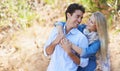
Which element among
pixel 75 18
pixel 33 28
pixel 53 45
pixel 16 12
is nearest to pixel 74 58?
pixel 53 45

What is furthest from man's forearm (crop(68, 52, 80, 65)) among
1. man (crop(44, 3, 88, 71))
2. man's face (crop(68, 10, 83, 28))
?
man's face (crop(68, 10, 83, 28))

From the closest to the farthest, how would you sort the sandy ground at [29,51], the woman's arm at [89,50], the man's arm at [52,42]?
the woman's arm at [89,50] < the man's arm at [52,42] < the sandy ground at [29,51]

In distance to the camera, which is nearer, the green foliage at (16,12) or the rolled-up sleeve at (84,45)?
the rolled-up sleeve at (84,45)

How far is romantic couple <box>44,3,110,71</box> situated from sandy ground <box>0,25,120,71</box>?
1.83m

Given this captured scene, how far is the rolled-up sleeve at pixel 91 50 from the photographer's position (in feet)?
10.0

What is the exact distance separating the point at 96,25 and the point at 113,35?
83.8 inches

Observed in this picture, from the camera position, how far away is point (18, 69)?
5.18m

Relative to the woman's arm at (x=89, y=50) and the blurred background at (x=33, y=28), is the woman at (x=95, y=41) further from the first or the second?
the blurred background at (x=33, y=28)

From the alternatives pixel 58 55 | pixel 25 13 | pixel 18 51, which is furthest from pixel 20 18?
pixel 58 55

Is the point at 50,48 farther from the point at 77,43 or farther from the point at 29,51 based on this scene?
the point at 29,51

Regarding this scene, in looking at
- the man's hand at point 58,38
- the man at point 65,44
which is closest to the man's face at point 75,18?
the man at point 65,44

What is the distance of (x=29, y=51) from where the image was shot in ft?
17.5

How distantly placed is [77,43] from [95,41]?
14 cm

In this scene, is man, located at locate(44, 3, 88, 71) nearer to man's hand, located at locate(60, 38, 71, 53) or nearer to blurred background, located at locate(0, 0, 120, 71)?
man's hand, located at locate(60, 38, 71, 53)
